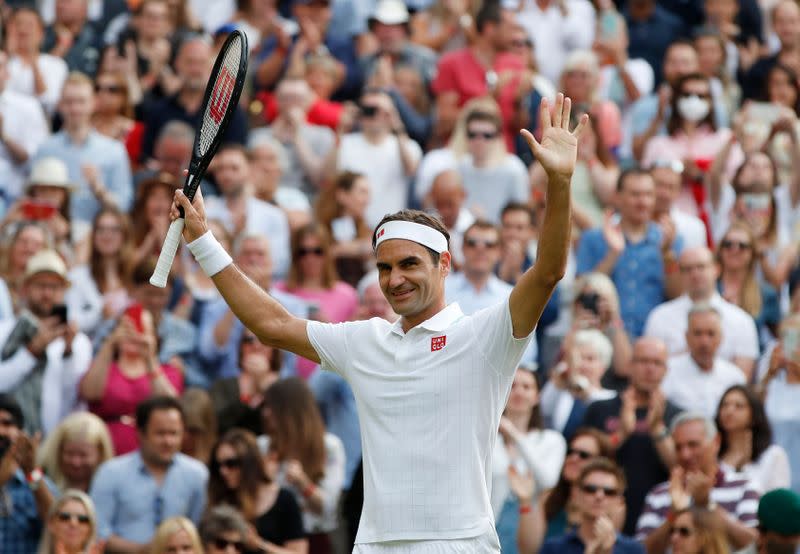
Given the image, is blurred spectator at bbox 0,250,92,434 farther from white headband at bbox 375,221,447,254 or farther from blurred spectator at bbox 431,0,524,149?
white headband at bbox 375,221,447,254

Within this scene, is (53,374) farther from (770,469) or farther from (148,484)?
(770,469)

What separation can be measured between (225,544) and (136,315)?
8.11ft

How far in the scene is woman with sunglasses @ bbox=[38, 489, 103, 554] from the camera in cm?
1080

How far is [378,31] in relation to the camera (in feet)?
58.4

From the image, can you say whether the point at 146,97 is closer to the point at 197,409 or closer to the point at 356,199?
the point at 356,199

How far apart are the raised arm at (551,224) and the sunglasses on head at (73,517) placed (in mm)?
4801

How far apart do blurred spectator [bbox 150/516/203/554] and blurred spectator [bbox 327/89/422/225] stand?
5344 mm

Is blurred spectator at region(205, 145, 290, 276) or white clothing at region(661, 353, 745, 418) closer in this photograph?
white clothing at region(661, 353, 745, 418)

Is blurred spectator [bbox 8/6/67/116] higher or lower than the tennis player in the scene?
higher

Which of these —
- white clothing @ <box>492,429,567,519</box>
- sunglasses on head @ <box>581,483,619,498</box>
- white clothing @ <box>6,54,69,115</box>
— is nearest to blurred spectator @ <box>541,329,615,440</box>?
white clothing @ <box>492,429,567,519</box>

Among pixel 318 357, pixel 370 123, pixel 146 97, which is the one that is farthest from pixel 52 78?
pixel 318 357

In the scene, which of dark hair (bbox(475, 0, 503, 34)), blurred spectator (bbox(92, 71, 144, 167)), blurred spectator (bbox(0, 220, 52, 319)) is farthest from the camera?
dark hair (bbox(475, 0, 503, 34))

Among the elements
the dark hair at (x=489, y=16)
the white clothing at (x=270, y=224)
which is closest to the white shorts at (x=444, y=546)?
the white clothing at (x=270, y=224)

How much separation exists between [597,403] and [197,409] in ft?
8.41
